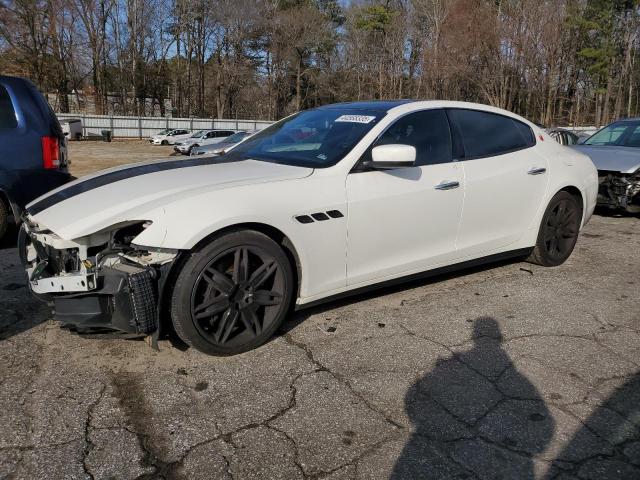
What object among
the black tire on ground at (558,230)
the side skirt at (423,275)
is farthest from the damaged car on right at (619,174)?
the side skirt at (423,275)

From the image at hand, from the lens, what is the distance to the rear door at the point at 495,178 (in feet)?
13.9

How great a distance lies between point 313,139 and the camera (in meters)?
3.97

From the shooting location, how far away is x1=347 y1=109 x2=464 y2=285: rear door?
141 inches

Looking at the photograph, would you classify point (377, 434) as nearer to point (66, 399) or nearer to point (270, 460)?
point (270, 460)

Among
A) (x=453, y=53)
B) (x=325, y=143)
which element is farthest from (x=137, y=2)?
(x=325, y=143)

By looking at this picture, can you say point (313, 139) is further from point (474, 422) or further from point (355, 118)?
point (474, 422)

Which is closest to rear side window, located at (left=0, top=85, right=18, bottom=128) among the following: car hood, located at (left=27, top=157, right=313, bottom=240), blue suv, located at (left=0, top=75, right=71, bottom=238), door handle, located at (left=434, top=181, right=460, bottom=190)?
blue suv, located at (left=0, top=75, right=71, bottom=238)

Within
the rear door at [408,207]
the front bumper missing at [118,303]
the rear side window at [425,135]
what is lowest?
the front bumper missing at [118,303]

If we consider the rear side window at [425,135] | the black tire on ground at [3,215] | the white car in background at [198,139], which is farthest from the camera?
the white car in background at [198,139]

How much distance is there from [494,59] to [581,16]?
8.57 m

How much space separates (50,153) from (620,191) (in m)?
7.08

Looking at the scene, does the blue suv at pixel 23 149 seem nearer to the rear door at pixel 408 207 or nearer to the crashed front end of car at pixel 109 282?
the crashed front end of car at pixel 109 282

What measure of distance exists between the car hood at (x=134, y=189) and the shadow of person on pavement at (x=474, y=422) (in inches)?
59.9

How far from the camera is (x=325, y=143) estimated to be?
385 centimetres
